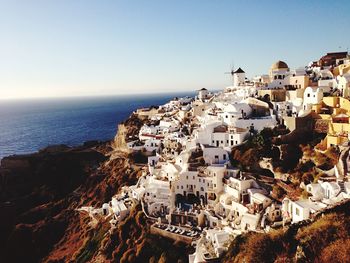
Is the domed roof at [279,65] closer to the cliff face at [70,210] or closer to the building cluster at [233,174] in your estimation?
the building cluster at [233,174]

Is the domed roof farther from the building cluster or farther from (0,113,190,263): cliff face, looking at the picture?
(0,113,190,263): cliff face

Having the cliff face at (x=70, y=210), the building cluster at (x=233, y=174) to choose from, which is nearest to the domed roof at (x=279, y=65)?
the building cluster at (x=233, y=174)

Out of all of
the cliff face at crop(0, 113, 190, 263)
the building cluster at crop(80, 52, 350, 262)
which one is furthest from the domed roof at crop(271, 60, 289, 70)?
the cliff face at crop(0, 113, 190, 263)

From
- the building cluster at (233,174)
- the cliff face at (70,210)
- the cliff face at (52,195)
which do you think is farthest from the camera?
the cliff face at (52,195)

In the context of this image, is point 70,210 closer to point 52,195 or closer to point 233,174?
point 52,195

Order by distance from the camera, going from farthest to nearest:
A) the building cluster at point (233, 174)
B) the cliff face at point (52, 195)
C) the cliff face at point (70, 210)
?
the cliff face at point (52, 195), the cliff face at point (70, 210), the building cluster at point (233, 174)

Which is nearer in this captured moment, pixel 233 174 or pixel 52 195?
pixel 233 174

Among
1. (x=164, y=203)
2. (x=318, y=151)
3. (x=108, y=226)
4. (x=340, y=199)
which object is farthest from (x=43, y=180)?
(x=340, y=199)

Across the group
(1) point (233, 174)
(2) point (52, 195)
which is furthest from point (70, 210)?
(1) point (233, 174)

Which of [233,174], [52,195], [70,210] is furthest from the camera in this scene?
[52,195]
